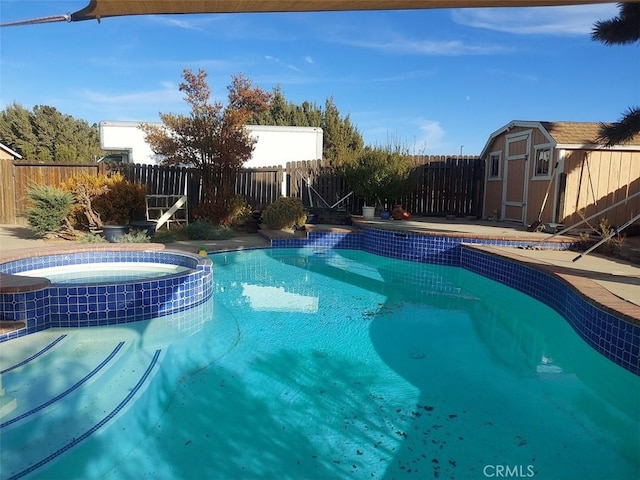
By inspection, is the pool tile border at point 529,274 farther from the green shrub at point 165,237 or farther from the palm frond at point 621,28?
the palm frond at point 621,28

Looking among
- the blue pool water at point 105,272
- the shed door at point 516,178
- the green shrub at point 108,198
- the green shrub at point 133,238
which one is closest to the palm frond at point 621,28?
the shed door at point 516,178

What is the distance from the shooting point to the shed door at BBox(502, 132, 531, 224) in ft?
33.4

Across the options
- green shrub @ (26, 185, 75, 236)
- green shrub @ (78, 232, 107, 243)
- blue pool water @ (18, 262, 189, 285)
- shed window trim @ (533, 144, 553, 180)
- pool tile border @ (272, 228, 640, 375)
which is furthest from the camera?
shed window trim @ (533, 144, 553, 180)

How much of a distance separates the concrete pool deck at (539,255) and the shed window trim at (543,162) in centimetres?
122

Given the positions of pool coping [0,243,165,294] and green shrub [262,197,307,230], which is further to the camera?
green shrub [262,197,307,230]

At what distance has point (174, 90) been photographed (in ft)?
38.0

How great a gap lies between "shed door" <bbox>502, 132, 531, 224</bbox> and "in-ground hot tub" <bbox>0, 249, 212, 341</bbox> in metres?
7.95

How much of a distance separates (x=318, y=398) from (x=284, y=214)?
7775 millimetres

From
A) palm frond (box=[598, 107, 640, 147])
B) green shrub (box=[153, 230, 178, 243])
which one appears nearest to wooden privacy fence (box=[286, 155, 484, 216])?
green shrub (box=[153, 230, 178, 243])

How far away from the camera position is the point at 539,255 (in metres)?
6.69

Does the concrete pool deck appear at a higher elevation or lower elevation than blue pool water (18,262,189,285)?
higher

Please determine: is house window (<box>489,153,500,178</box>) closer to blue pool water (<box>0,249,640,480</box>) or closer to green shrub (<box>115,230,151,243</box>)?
blue pool water (<box>0,249,640,480</box>)

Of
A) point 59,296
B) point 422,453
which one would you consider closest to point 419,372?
point 422,453

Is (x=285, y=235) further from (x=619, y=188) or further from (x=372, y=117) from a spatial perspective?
(x=372, y=117)
